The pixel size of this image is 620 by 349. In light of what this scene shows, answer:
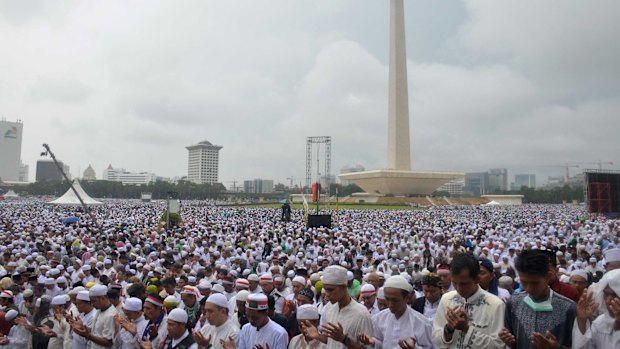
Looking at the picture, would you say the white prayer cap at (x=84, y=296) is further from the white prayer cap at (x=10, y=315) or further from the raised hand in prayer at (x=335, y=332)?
the raised hand in prayer at (x=335, y=332)

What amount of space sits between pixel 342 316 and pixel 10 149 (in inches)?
5357

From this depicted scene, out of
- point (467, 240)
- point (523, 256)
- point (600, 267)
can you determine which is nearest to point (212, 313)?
point (523, 256)

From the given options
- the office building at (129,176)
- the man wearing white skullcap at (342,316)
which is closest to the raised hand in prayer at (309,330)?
the man wearing white skullcap at (342,316)

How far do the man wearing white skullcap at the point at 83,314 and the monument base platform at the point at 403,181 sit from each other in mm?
46590

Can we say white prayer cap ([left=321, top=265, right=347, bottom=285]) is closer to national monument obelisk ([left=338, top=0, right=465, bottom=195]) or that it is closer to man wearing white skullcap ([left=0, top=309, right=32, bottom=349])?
man wearing white skullcap ([left=0, top=309, right=32, bottom=349])

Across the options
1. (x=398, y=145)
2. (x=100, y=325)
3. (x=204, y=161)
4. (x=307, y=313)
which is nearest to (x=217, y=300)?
(x=307, y=313)

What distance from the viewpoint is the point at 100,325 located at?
3.74 m

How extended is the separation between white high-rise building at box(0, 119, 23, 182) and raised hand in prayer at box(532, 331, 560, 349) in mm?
134471

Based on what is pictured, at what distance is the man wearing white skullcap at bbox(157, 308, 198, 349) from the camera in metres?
3.24

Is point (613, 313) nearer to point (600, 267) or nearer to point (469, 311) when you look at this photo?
point (469, 311)

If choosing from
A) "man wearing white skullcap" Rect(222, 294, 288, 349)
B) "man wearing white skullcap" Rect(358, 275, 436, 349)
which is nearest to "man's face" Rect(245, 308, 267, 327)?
"man wearing white skullcap" Rect(222, 294, 288, 349)

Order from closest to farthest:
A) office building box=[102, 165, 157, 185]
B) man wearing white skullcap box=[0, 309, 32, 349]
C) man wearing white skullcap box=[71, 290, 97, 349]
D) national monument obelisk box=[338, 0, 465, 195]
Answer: man wearing white skullcap box=[71, 290, 97, 349]
man wearing white skullcap box=[0, 309, 32, 349]
national monument obelisk box=[338, 0, 465, 195]
office building box=[102, 165, 157, 185]

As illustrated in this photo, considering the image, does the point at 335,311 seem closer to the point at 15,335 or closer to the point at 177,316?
the point at 177,316

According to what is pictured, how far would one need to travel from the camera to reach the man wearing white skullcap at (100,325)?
365cm
